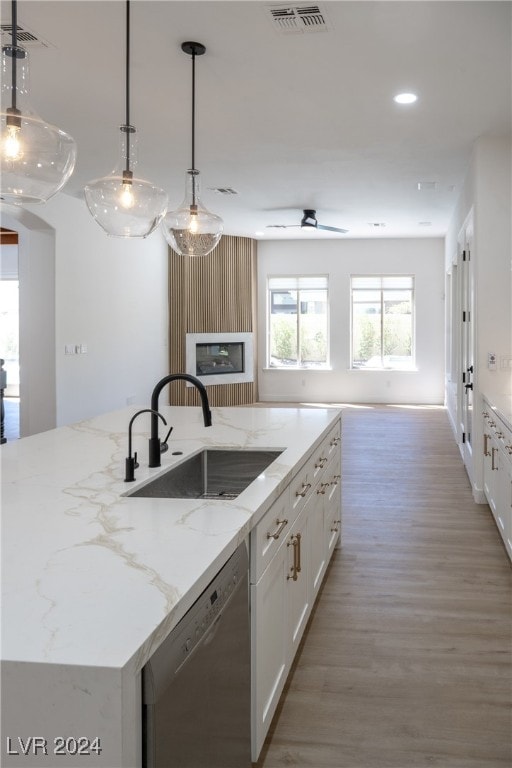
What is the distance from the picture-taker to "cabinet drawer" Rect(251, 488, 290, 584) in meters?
1.94

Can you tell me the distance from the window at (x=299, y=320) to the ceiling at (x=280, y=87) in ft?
16.7

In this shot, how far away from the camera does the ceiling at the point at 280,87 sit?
11.3ft

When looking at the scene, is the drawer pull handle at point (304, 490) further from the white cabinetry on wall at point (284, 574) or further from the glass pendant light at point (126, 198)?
the glass pendant light at point (126, 198)

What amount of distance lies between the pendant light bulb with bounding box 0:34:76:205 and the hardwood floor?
206 cm

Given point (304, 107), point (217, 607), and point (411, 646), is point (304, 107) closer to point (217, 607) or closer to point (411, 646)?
point (411, 646)

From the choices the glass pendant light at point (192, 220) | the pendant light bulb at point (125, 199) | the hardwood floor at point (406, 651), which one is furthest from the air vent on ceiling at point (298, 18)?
the hardwood floor at point (406, 651)

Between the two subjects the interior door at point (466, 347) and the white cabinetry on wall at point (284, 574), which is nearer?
the white cabinetry on wall at point (284, 574)

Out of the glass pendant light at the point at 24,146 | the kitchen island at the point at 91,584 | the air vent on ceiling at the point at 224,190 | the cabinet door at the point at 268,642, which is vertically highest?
the air vent on ceiling at the point at 224,190

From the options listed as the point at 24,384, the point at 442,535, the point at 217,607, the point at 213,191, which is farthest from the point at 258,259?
the point at 217,607

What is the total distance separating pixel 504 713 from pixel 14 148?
2610 millimetres

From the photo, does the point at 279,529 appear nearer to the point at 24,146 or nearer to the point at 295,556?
the point at 295,556

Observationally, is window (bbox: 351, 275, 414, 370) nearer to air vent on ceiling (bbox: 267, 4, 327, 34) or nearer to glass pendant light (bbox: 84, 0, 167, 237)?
air vent on ceiling (bbox: 267, 4, 327, 34)

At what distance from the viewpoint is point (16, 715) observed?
1056 millimetres

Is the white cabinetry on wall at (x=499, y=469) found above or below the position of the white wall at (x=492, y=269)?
below
